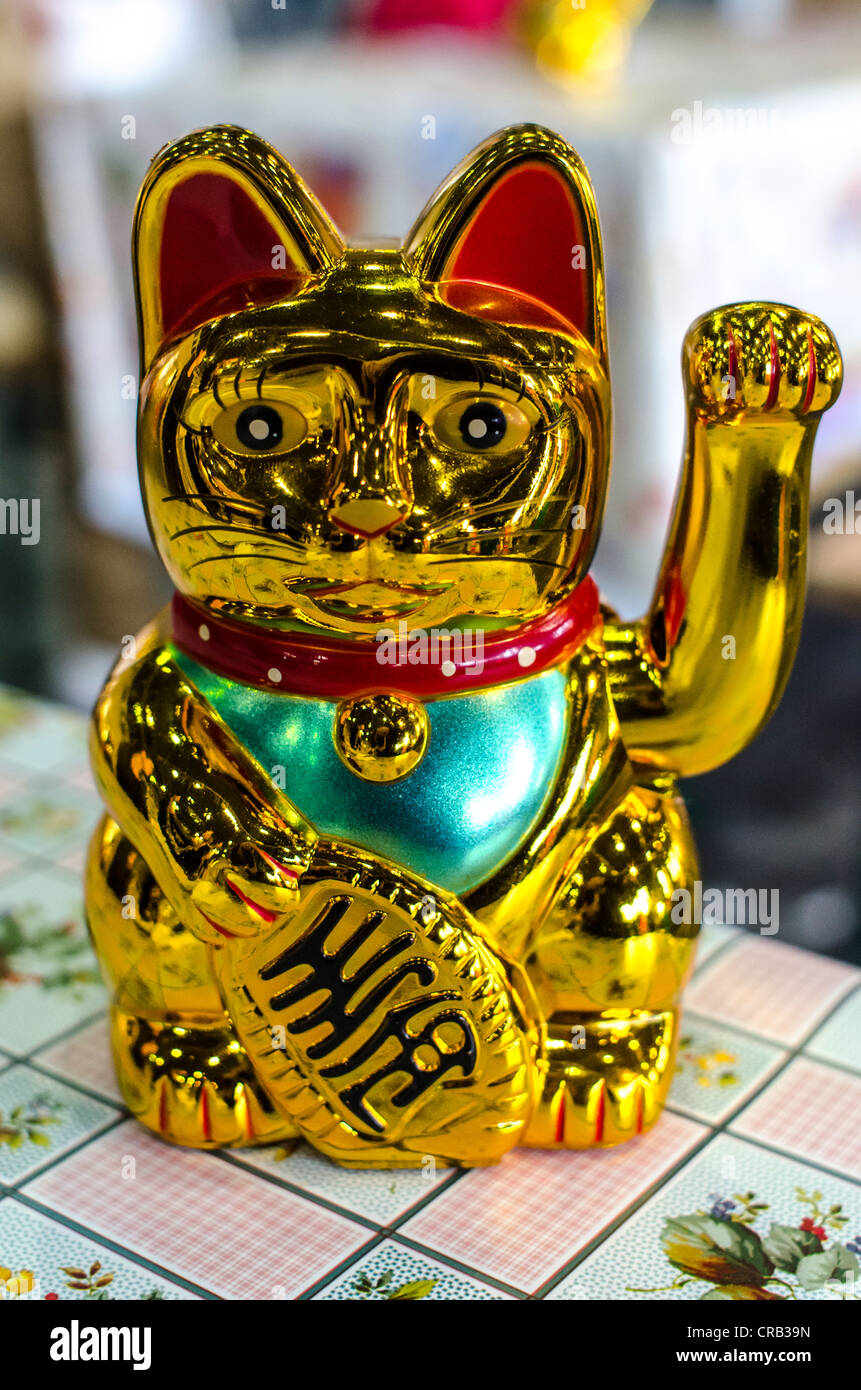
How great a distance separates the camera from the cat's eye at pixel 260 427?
690 mm

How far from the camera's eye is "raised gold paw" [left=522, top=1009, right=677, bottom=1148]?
0.81m

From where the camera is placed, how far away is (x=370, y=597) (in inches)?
27.8

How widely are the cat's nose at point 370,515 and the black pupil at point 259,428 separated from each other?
42mm

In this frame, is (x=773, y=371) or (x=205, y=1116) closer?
(x=773, y=371)

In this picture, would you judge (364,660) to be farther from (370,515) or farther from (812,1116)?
(812,1116)

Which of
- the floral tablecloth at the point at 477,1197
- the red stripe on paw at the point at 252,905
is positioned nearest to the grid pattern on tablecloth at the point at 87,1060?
the floral tablecloth at the point at 477,1197

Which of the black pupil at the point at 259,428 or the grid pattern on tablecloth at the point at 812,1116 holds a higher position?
the black pupil at the point at 259,428

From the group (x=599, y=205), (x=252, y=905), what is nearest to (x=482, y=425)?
(x=252, y=905)

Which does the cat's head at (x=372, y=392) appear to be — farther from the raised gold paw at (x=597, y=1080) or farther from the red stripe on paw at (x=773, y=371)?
the raised gold paw at (x=597, y=1080)

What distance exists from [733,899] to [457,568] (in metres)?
0.54

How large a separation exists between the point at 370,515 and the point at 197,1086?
305mm

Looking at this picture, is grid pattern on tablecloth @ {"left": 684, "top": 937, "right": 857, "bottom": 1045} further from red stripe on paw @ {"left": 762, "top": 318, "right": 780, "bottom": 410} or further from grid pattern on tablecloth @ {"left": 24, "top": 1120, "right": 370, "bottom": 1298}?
red stripe on paw @ {"left": 762, "top": 318, "right": 780, "bottom": 410}

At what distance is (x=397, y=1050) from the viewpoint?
2.49ft
